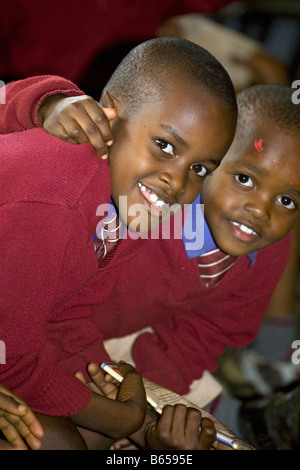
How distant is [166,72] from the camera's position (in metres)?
0.82

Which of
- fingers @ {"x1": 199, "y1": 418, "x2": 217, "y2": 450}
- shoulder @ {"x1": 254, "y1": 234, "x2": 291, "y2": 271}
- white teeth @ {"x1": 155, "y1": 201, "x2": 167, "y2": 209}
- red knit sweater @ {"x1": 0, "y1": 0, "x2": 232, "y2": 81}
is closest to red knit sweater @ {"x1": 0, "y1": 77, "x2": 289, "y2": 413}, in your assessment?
shoulder @ {"x1": 254, "y1": 234, "x2": 291, "y2": 271}

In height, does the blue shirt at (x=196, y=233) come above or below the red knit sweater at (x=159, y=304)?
above

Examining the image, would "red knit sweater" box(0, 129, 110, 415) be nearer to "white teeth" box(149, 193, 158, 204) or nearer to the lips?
"white teeth" box(149, 193, 158, 204)

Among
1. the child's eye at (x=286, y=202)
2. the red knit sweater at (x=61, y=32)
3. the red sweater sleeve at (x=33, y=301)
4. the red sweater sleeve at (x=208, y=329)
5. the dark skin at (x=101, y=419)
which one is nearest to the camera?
the red sweater sleeve at (x=33, y=301)

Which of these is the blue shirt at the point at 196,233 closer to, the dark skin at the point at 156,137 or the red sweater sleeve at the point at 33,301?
the dark skin at the point at 156,137

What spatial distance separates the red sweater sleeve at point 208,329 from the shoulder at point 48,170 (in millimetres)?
455

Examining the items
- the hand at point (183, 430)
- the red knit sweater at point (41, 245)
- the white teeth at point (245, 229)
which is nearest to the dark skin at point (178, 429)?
the hand at point (183, 430)

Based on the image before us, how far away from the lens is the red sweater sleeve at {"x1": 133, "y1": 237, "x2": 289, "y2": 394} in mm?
1169

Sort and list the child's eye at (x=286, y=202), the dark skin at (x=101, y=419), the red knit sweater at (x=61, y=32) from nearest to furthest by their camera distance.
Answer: the dark skin at (x=101, y=419), the child's eye at (x=286, y=202), the red knit sweater at (x=61, y=32)

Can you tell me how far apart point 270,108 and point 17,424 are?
0.63 meters

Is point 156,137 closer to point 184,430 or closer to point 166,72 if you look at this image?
point 166,72

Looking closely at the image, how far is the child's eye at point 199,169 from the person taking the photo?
87cm

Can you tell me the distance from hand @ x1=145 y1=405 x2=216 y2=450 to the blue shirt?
287mm

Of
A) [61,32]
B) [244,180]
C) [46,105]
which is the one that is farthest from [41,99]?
[61,32]
